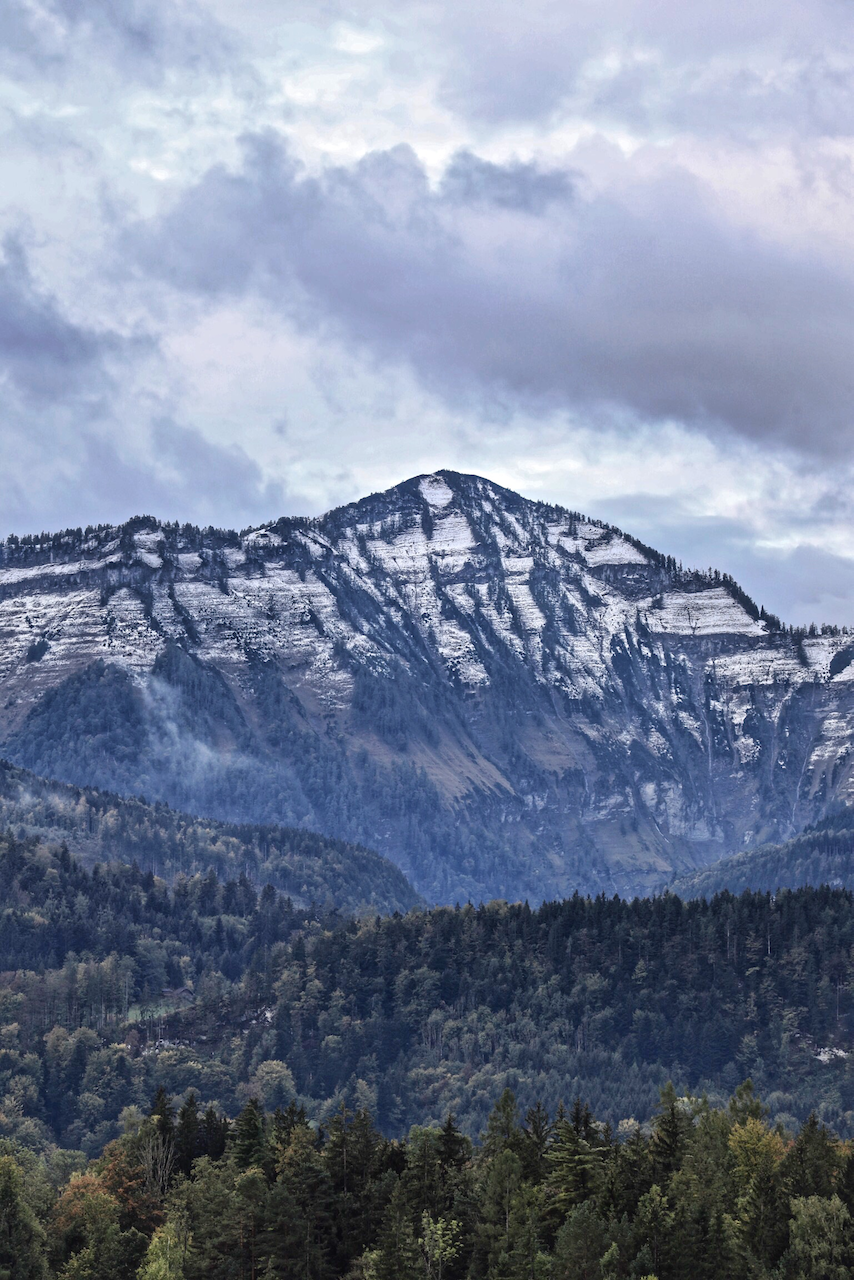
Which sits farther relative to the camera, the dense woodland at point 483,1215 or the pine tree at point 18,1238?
the pine tree at point 18,1238

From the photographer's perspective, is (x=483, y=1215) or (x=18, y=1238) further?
(x=18, y=1238)

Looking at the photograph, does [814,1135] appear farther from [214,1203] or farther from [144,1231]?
[144,1231]

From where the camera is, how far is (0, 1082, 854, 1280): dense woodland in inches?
6235

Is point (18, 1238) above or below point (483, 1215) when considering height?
above

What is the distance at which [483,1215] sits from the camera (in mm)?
173000

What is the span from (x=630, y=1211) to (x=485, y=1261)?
16.6 m

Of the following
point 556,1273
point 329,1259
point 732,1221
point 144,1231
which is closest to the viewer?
point 556,1273

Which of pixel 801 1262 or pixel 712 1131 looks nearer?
pixel 801 1262

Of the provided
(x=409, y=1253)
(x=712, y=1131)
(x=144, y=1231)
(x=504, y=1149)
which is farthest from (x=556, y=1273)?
(x=144, y=1231)

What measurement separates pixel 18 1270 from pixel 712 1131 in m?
76.8

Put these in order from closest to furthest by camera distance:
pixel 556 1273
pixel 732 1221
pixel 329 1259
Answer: pixel 556 1273, pixel 732 1221, pixel 329 1259

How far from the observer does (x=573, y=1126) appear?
188 metres

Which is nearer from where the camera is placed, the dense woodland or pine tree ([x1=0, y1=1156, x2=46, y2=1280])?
the dense woodland

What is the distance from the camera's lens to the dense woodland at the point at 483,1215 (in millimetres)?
158375
